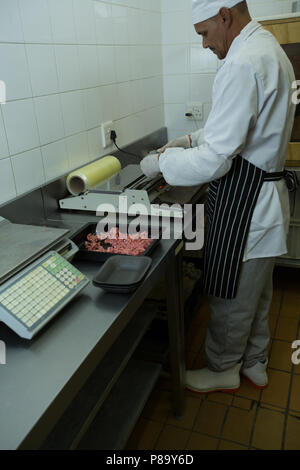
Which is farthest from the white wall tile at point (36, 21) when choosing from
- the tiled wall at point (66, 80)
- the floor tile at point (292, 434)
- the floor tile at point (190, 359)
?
the floor tile at point (292, 434)

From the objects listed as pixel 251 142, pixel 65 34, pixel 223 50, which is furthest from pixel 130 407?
pixel 65 34

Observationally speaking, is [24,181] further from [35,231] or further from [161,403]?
[161,403]

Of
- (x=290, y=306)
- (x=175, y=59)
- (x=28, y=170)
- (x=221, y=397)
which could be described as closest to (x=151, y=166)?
(x=28, y=170)

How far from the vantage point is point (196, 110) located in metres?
2.36

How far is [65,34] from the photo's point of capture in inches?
59.9

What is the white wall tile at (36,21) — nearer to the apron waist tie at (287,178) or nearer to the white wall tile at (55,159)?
the white wall tile at (55,159)

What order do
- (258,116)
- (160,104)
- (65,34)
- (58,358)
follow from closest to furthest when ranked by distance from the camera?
1. (58,358)
2. (258,116)
3. (65,34)
4. (160,104)

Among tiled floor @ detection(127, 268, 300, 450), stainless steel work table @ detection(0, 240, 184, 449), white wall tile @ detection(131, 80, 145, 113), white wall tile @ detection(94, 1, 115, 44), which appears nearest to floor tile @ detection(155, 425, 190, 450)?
tiled floor @ detection(127, 268, 300, 450)

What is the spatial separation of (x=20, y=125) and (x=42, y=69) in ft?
0.79

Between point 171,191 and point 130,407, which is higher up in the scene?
point 171,191

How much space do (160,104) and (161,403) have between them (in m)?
1.67

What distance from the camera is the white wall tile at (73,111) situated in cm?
156

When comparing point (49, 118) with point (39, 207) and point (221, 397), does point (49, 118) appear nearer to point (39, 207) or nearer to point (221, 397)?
point (39, 207)

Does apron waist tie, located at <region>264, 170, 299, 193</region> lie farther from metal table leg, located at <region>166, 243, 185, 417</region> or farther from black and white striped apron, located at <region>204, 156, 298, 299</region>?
metal table leg, located at <region>166, 243, 185, 417</region>
